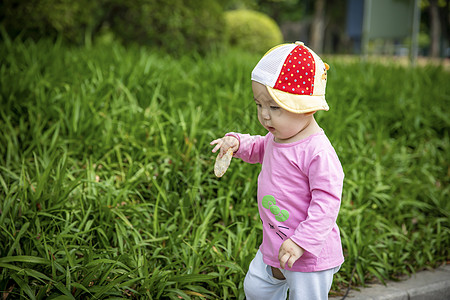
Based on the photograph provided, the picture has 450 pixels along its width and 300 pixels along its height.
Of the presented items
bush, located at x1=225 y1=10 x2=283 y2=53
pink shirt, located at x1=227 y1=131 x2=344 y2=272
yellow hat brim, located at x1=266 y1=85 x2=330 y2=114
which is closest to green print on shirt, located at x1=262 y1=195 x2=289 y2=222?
pink shirt, located at x1=227 y1=131 x2=344 y2=272

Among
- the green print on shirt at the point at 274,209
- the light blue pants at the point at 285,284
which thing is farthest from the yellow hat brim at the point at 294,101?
the light blue pants at the point at 285,284

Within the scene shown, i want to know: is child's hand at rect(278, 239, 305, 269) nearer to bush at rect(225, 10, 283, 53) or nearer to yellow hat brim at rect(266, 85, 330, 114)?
yellow hat brim at rect(266, 85, 330, 114)

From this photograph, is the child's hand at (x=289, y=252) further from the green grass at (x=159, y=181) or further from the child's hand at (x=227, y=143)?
the green grass at (x=159, y=181)

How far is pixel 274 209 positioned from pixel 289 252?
0.20 meters

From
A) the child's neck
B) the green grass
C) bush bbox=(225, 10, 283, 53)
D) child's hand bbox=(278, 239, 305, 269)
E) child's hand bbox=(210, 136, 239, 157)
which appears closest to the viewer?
child's hand bbox=(278, 239, 305, 269)

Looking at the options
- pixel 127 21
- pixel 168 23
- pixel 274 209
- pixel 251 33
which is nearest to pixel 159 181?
pixel 274 209

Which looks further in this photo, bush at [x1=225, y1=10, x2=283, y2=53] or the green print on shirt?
bush at [x1=225, y1=10, x2=283, y2=53]

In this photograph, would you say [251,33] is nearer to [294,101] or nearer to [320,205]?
[294,101]

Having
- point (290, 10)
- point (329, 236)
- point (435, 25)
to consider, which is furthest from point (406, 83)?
point (290, 10)

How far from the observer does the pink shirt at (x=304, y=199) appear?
1.61m

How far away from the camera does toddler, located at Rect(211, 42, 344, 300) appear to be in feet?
5.27

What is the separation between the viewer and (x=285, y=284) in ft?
6.49

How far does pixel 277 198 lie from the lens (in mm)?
1743

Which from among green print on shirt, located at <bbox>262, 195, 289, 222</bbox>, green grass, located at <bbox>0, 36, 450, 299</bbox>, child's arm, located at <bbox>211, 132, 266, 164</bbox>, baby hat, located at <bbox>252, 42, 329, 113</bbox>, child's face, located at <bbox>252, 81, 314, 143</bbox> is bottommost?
green grass, located at <bbox>0, 36, 450, 299</bbox>
